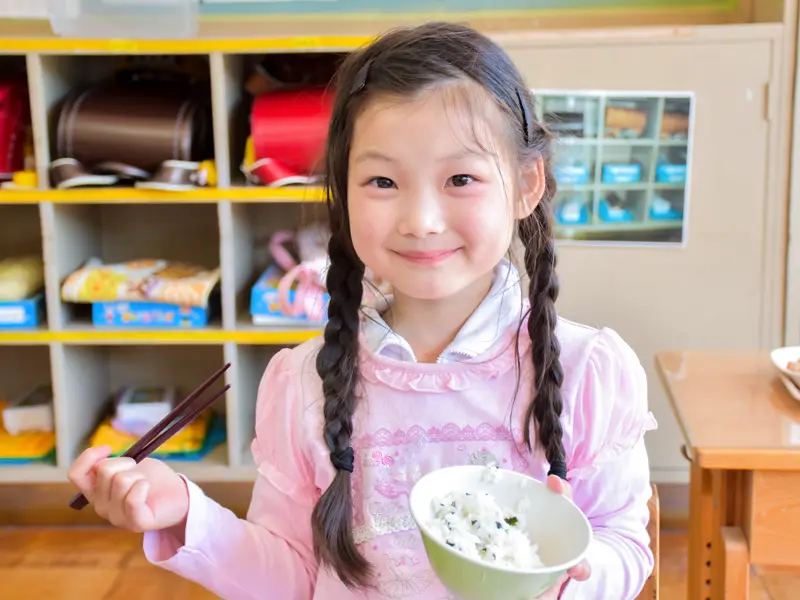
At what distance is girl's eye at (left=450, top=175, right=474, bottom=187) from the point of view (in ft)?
2.57

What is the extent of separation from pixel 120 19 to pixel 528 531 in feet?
5.67

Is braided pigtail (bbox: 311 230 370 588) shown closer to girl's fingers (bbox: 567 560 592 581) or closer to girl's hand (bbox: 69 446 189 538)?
girl's hand (bbox: 69 446 189 538)

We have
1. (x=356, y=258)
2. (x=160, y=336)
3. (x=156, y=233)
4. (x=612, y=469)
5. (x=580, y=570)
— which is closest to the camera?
(x=580, y=570)

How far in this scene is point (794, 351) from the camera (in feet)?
4.24

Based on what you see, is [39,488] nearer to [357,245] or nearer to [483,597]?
[357,245]

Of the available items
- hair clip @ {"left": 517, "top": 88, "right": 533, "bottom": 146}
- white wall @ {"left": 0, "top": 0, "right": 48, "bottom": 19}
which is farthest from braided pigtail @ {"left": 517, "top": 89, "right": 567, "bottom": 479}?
white wall @ {"left": 0, "top": 0, "right": 48, "bottom": 19}

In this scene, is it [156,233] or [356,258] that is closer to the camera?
[356,258]

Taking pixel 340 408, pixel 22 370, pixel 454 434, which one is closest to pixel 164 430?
pixel 340 408

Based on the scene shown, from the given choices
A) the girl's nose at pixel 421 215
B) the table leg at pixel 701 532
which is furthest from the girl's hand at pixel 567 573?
the table leg at pixel 701 532

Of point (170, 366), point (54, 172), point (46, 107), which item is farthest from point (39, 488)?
point (46, 107)

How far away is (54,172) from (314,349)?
4.29ft

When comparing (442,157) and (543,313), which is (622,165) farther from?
(442,157)

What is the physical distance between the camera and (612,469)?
34.0 inches

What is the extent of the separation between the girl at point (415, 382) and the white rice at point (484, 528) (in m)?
0.08
